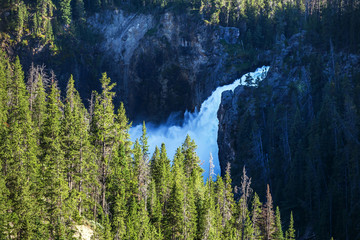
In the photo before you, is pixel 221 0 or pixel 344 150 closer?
pixel 344 150

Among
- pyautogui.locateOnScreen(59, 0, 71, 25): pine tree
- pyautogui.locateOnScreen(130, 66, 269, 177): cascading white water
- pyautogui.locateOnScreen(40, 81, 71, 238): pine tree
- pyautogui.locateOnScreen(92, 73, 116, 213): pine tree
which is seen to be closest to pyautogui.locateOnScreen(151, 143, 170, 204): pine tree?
pyautogui.locateOnScreen(92, 73, 116, 213): pine tree

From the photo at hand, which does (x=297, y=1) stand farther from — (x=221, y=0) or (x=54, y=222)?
(x=54, y=222)

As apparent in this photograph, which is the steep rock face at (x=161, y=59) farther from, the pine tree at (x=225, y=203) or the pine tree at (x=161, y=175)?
the pine tree at (x=161, y=175)

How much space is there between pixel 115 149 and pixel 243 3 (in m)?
87.1

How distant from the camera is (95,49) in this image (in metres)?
127

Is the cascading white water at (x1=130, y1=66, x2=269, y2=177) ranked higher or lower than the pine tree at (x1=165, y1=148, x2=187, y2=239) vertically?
higher

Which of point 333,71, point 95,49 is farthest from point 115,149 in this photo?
point 95,49

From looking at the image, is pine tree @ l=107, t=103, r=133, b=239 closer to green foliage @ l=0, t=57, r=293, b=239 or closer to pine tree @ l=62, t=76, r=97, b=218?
green foliage @ l=0, t=57, r=293, b=239

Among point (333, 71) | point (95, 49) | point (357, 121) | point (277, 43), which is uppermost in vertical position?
point (95, 49)

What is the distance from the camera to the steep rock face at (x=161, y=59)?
117m

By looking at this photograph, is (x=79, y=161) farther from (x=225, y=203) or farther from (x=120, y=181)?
(x=225, y=203)

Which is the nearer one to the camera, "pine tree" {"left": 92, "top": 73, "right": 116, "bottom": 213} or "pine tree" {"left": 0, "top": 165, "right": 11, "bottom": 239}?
"pine tree" {"left": 0, "top": 165, "right": 11, "bottom": 239}

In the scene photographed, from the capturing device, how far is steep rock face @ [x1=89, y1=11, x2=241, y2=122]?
117125mm

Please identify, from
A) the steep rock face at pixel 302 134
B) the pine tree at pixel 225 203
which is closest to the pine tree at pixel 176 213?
the pine tree at pixel 225 203
